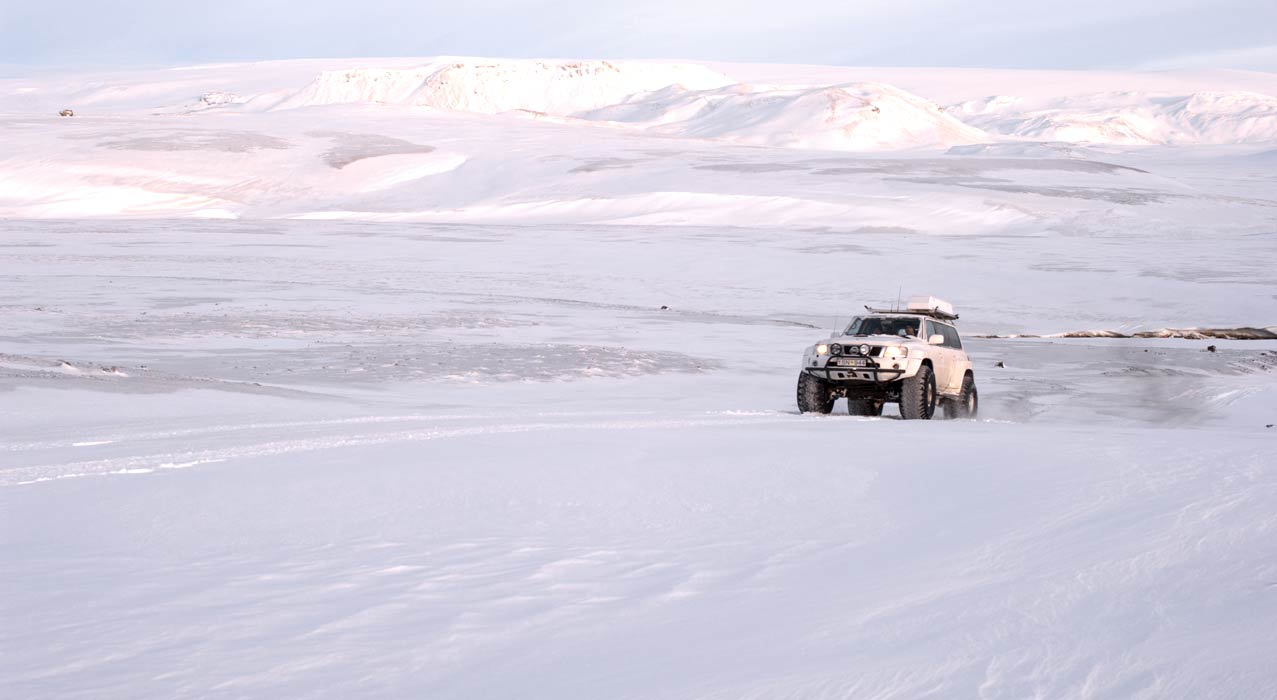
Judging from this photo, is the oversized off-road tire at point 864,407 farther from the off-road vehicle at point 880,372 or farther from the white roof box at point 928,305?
the white roof box at point 928,305

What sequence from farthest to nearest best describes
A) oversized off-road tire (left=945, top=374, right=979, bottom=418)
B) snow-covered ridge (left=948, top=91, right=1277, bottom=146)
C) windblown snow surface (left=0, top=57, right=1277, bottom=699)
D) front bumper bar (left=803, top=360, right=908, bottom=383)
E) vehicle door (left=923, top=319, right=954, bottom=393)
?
snow-covered ridge (left=948, top=91, right=1277, bottom=146) → oversized off-road tire (left=945, top=374, right=979, bottom=418) → vehicle door (left=923, top=319, right=954, bottom=393) → front bumper bar (left=803, top=360, right=908, bottom=383) → windblown snow surface (left=0, top=57, right=1277, bottom=699)

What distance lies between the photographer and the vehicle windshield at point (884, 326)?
15086 mm

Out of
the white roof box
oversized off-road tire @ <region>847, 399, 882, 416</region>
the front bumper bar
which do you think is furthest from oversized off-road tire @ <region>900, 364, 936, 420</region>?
the white roof box

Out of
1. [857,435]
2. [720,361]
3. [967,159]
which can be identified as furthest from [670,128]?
[857,435]

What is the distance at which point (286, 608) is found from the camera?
5391 mm

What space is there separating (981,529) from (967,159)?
6673 centimetres

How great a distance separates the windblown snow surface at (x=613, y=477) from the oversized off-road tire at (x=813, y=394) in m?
1.18

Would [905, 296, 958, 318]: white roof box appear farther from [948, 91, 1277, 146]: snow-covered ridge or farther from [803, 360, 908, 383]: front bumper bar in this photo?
[948, 91, 1277, 146]: snow-covered ridge

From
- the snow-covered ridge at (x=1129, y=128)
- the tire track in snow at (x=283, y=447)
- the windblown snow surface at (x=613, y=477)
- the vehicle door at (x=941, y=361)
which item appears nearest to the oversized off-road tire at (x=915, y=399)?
the vehicle door at (x=941, y=361)

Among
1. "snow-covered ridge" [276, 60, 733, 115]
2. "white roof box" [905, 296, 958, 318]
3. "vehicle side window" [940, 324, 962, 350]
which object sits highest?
"snow-covered ridge" [276, 60, 733, 115]

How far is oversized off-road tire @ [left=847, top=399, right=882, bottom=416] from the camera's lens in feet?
50.2

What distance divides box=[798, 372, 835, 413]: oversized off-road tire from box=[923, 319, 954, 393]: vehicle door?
1.21 meters

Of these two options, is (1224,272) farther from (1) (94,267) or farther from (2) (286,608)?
(2) (286,608)

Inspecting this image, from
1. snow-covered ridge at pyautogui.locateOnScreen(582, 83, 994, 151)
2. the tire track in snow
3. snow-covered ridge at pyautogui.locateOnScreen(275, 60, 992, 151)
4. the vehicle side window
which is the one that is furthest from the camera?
snow-covered ridge at pyautogui.locateOnScreen(275, 60, 992, 151)
